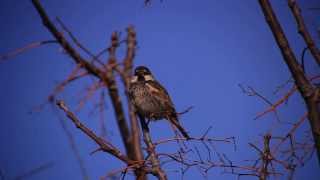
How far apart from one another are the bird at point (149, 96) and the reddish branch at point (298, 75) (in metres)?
3.35

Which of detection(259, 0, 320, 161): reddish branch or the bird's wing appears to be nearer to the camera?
detection(259, 0, 320, 161): reddish branch

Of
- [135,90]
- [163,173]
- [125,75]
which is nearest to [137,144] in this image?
[125,75]

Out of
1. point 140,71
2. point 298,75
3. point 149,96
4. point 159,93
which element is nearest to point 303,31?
point 298,75

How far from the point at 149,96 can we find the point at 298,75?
373 cm

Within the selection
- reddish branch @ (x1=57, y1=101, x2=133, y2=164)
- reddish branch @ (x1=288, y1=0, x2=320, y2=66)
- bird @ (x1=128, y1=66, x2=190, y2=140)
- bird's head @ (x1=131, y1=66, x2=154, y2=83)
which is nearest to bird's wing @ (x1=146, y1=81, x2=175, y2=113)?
bird @ (x1=128, y1=66, x2=190, y2=140)

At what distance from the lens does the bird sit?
5.26 m

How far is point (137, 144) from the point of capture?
86 centimetres

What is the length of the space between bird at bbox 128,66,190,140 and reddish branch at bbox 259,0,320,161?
3.35 metres

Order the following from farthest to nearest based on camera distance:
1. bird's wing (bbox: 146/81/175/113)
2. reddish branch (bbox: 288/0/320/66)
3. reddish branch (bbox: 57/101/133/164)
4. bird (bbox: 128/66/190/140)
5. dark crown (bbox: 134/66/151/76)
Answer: dark crown (bbox: 134/66/151/76)
bird's wing (bbox: 146/81/175/113)
bird (bbox: 128/66/190/140)
reddish branch (bbox: 57/101/133/164)
reddish branch (bbox: 288/0/320/66)

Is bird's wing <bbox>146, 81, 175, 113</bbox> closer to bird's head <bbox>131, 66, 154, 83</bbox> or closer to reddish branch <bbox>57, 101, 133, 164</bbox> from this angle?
bird's head <bbox>131, 66, 154, 83</bbox>

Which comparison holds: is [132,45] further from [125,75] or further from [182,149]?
[182,149]

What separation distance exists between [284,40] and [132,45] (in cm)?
105

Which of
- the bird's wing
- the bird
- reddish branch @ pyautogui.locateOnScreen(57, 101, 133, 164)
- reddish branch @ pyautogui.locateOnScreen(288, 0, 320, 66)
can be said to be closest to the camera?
reddish branch @ pyautogui.locateOnScreen(288, 0, 320, 66)

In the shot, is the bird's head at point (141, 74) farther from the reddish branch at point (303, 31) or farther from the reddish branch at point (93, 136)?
the reddish branch at point (303, 31)
